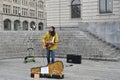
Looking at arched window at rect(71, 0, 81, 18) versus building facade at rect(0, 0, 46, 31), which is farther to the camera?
building facade at rect(0, 0, 46, 31)

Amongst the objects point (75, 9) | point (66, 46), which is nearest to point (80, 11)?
point (75, 9)

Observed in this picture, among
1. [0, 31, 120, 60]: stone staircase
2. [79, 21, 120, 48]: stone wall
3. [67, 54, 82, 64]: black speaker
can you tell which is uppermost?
[79, 21, 120, 48]: stone wall

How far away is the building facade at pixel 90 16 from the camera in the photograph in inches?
954

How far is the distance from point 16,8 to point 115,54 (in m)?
65.3

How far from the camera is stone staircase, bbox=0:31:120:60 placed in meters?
21.2

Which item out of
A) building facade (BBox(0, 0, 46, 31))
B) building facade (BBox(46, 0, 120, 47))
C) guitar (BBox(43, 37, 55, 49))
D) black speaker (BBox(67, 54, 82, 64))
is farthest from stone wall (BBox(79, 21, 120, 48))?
building facade (BBox(0, 0, 46, 31))

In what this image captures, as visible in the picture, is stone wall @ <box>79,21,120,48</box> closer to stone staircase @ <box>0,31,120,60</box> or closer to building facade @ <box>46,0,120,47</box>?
building facade @ <box>46,0,120,47</box>

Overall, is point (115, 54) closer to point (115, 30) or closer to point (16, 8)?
point (115, 30)

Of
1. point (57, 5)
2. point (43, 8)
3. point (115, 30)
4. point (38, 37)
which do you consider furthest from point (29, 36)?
point (43, 8)

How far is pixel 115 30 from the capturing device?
24016 mm

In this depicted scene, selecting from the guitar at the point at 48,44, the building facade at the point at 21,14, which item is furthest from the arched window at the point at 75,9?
the building facade at the point at 21,14

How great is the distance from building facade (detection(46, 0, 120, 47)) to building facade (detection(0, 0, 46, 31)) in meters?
41.5

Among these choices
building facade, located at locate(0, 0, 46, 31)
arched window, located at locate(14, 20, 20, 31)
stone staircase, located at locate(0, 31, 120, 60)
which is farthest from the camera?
arched window, located at locate(14, 20, 20, 31)

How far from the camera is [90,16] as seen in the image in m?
28.8
